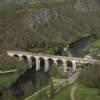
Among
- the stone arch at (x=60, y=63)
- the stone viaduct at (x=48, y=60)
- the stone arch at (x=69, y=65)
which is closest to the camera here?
the stone viaduct at (x=48, y=60)

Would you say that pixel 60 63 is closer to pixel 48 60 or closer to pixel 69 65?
pixel 69 65

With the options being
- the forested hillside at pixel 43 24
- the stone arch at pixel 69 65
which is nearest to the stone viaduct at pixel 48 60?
the stone arch at pixel 69 65

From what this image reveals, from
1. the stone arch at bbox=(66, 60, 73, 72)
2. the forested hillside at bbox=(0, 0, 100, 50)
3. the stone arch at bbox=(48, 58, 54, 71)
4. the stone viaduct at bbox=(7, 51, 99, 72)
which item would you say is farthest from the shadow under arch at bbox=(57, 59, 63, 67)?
the forested hillside at bbox=(0, 0, 100, 50)

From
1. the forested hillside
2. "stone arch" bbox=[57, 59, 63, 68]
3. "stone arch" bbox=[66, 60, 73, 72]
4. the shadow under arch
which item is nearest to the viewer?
"stone arch" bbox=[66, 60, 73, 72]

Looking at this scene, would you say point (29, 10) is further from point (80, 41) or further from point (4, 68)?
point (4, 68)

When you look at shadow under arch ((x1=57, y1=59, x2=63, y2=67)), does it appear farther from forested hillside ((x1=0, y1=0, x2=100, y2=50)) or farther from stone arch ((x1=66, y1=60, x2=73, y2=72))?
forested hillside ((x1=0, y1=0, x2=100, y2=50))

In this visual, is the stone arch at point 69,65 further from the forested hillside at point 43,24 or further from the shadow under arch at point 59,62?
the forested hillside at point 43,24
